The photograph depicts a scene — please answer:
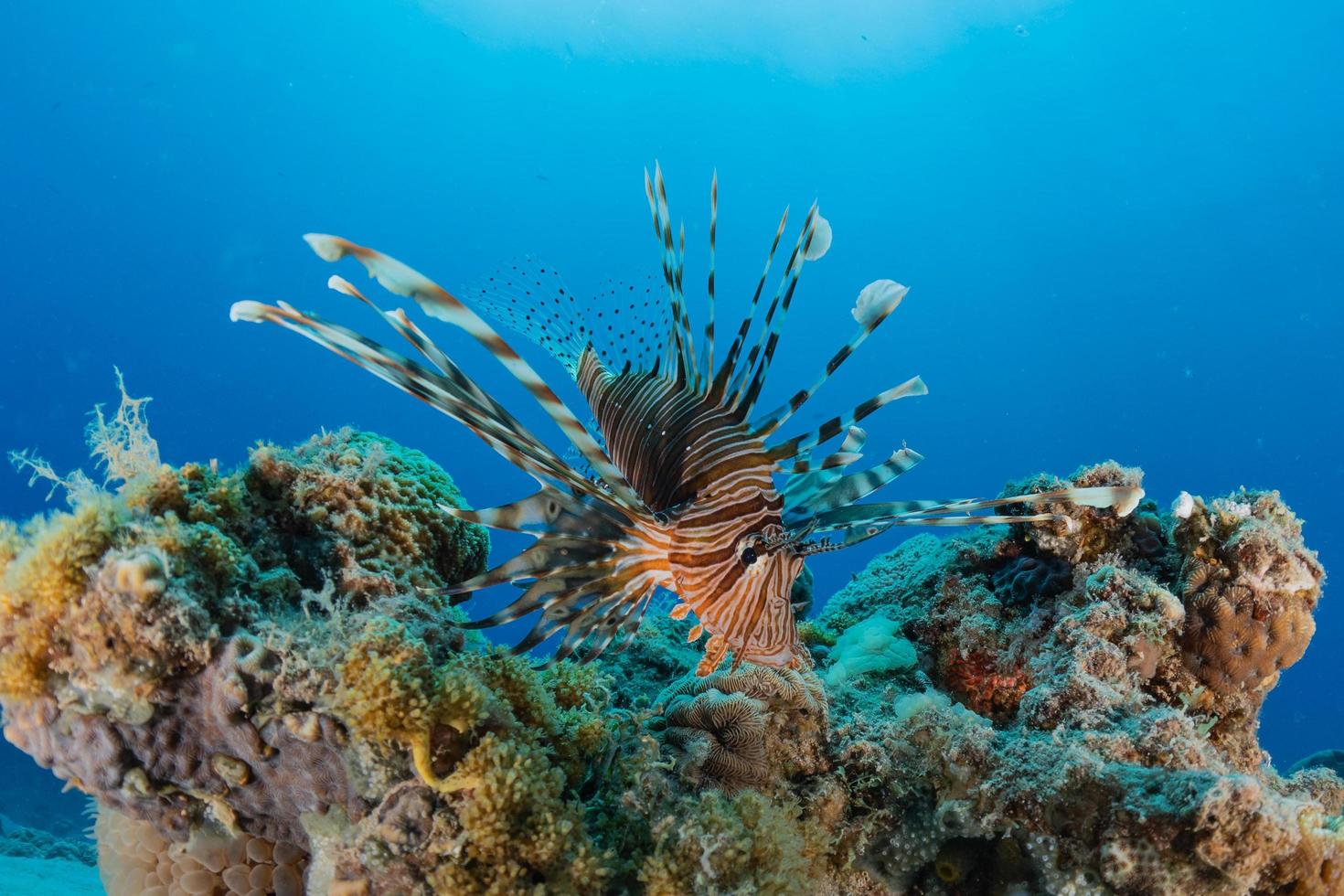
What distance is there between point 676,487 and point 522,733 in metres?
1.26

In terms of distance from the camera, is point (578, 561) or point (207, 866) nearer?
point (207, 866)

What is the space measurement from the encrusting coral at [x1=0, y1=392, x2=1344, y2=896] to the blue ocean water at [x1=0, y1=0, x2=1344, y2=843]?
187 ft

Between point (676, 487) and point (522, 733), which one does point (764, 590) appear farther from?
point (522, 733)

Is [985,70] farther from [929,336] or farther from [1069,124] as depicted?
[929,336]

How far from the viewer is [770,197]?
7388 centimetres

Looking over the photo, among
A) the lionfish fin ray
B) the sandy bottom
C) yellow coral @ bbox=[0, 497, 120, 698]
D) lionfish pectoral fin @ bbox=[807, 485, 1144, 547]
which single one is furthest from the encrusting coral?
the sandy bottom

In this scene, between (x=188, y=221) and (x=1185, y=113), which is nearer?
(x=1185, y=113)

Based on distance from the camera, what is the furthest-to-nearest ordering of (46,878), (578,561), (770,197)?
(770,197) < (46,878) < (578,561)

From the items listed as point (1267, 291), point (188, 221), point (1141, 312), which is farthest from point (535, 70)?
point (1267, 291)

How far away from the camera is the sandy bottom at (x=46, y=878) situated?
792cm

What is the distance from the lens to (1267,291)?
62781 mm

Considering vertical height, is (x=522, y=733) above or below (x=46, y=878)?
below

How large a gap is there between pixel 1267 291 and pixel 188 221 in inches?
4090

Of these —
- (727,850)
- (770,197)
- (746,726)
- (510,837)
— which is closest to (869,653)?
(746,726)
